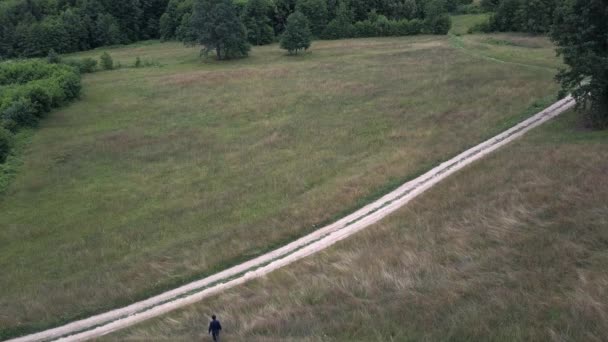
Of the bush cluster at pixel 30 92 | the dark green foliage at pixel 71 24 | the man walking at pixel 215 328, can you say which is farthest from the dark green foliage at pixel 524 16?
the dark green foliage at pixel 71 24

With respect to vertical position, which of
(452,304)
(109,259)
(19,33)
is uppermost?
(19,33)

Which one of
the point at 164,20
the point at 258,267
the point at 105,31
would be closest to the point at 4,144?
the point at 258,267

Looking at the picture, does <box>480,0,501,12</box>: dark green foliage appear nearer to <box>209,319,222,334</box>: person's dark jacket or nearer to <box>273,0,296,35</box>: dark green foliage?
<box>273,0,296,35</box>: dark green foliage

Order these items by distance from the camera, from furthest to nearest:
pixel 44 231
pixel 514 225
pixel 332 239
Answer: pixel 44 231 < pixel 332 239 < pixel 514 225

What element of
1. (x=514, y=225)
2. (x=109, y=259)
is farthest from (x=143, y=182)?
(x=514, y=225)

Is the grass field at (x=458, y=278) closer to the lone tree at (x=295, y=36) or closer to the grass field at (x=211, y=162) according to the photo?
the grass field at (x=211, y=162)

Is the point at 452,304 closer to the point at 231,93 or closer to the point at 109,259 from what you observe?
the point at 109,259

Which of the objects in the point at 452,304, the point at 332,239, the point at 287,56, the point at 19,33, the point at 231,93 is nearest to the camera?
the point at 452,304
